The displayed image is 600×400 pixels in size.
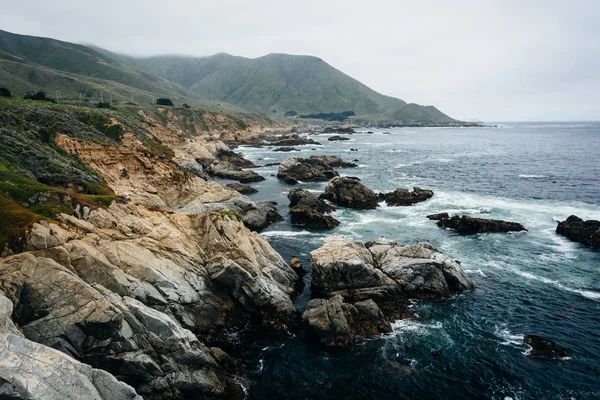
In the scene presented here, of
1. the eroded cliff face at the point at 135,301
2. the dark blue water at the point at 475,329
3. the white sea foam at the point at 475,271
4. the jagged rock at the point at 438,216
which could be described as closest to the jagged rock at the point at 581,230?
the dark blue water at the point at 475,329

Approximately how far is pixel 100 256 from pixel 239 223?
49.0 ft

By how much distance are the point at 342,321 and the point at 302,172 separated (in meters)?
64.8

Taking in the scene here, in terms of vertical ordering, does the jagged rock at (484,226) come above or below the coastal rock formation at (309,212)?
above

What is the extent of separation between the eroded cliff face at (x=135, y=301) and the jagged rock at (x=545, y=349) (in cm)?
1845

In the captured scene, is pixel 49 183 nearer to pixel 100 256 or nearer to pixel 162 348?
pixel 100 256

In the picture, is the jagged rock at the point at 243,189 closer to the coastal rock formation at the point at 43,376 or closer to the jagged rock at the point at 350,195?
the jagged rock at the point at 350,195

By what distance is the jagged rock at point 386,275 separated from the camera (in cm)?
3397

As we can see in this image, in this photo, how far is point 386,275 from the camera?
36.1 m

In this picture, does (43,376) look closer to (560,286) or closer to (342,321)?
(342,321)

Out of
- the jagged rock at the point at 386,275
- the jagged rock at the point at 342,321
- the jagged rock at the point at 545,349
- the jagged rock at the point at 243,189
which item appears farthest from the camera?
the jagged rock at the point at 243,189

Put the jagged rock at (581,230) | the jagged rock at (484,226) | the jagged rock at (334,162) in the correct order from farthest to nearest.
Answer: the jagged rock at (334,162) → the jagged rock at (484,226) → the jagged rock at (581,230)

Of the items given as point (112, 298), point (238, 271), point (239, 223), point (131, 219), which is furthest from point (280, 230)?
point (112, 298)

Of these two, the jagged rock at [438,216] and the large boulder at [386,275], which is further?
the jagged rock at [438,216]

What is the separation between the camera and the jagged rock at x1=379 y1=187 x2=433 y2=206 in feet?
221
